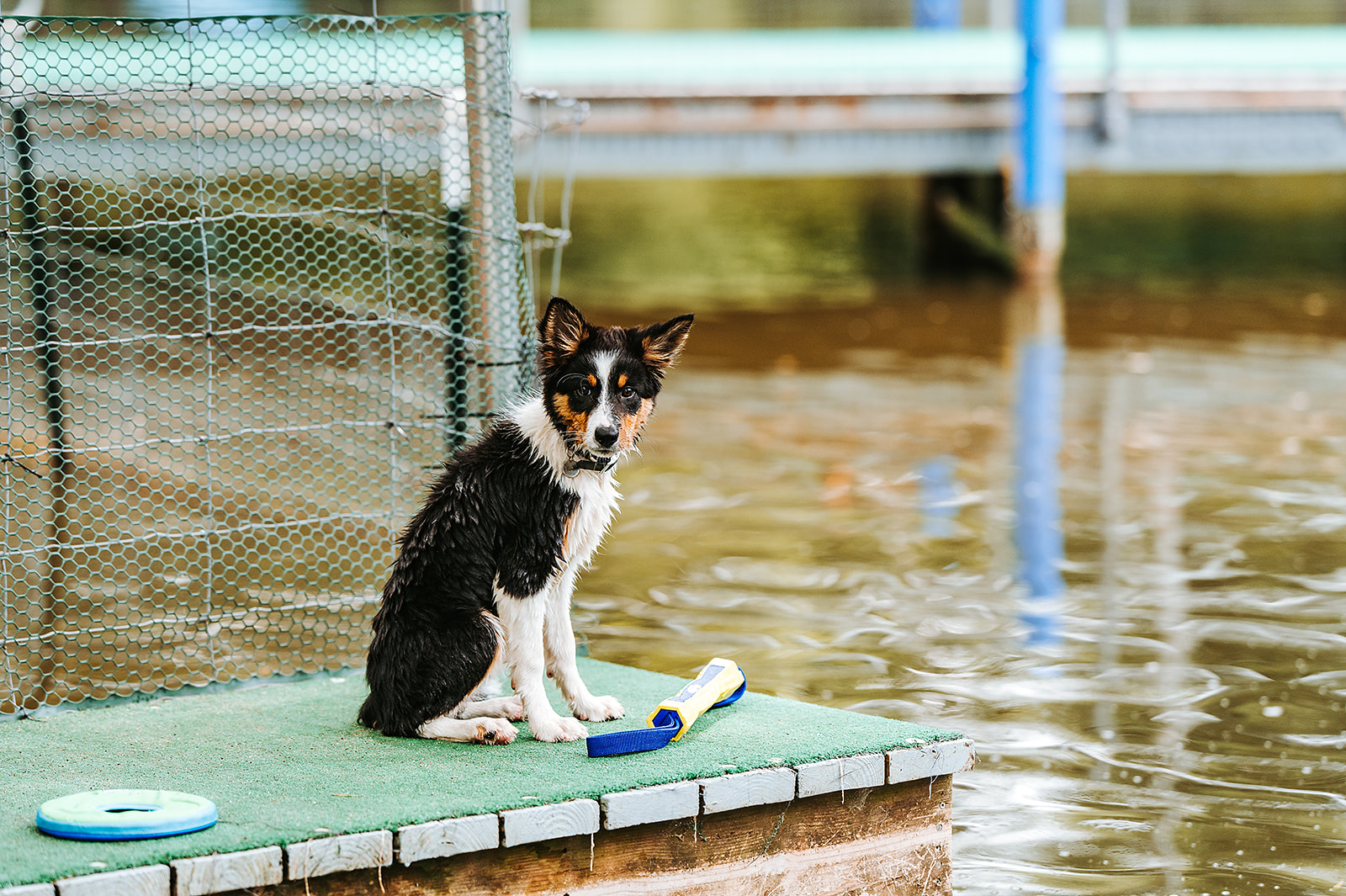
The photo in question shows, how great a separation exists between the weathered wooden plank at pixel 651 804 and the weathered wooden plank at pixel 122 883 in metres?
1.06

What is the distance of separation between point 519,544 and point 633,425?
482 mm

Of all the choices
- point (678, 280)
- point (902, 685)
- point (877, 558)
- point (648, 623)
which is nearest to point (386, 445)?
point (648, 623)

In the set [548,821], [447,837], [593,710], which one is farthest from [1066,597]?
[447,837]

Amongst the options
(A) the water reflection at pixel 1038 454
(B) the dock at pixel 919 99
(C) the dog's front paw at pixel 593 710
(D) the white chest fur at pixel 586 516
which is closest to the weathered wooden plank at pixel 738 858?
(C) the dog's front paw at pixel 593 710

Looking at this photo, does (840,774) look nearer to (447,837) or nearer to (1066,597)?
(447,837)

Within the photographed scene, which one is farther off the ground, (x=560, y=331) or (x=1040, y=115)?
(x=1040, y=115)

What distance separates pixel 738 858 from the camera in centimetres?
409

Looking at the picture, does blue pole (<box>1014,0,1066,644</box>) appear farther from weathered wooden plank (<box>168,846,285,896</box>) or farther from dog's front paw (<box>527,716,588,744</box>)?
weathered wooden plank (<box>168,846,285,896</box>)

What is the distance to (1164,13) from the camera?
21062 mm

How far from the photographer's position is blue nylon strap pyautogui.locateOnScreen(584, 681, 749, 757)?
425cm

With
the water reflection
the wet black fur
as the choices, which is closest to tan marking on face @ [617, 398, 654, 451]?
the wet black fur

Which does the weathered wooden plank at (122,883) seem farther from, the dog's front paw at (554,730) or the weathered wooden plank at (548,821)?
the dog's front paw at (554,730)

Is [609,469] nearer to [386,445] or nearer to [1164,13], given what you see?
[386,445]

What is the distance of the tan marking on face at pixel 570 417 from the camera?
4410 millimetres
